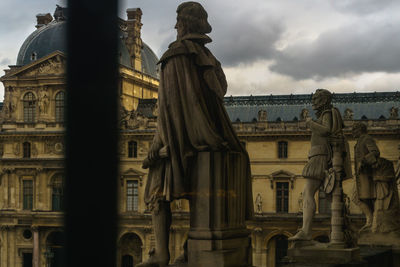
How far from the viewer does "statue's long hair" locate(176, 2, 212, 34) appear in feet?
21.7

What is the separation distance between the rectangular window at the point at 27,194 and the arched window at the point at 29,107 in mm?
5495

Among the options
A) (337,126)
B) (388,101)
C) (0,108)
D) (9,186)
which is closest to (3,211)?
(9,186)

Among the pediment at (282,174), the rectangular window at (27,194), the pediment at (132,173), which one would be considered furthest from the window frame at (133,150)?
the pediment at (282,174)

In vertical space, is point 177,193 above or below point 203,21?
below

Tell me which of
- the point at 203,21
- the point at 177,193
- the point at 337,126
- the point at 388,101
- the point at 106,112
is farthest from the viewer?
the point at 388,101

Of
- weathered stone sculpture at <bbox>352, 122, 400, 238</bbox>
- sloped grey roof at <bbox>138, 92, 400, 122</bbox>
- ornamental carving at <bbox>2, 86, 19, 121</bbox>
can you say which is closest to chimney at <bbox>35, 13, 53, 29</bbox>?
ornamental carving at <bbox>2, 86, 19, 121</bbox>

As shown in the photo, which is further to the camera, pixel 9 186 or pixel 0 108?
pixel 0 108

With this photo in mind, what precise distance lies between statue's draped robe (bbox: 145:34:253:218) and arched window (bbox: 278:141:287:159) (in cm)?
4846

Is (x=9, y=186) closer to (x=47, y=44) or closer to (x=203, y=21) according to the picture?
(x=47, y=44)

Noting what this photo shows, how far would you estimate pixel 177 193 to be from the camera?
20.4 ft

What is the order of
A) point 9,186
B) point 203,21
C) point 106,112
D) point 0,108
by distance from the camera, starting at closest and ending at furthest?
point 106,112 → point 203,21 → point 9,186 → point 0,108

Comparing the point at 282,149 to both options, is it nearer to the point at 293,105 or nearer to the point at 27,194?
the point at 293,105

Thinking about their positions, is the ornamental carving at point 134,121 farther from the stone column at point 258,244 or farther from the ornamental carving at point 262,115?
the stone column at point 258,244

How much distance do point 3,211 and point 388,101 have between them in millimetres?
32977
